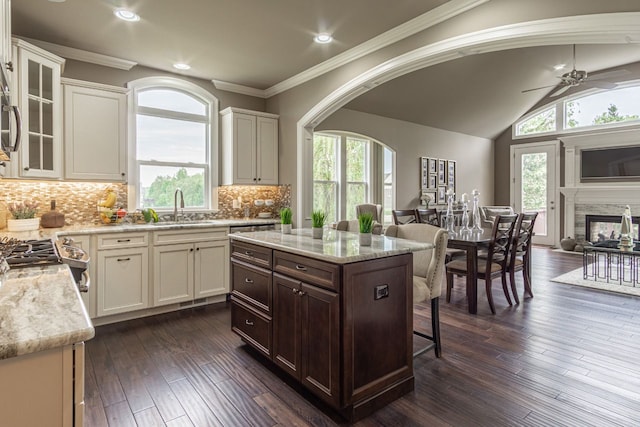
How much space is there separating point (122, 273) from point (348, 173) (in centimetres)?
453

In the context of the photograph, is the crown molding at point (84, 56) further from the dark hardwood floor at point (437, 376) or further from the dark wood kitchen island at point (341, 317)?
the dark wood kitchen island at point (341, 317)

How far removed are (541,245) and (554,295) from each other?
5.01m

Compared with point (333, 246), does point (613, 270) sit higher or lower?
lower

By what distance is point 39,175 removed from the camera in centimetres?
337

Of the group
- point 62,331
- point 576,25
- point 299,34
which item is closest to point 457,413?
point 62,331

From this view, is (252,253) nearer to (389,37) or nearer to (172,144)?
(389,37)

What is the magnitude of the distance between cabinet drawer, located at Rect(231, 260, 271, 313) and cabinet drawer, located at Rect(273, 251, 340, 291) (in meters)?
0.19

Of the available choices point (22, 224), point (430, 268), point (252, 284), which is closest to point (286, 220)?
point (252, 284)

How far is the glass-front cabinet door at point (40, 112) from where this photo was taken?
319 cm

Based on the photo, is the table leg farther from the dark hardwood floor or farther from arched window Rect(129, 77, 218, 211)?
arched window Rect(129, 77, 218, 211)

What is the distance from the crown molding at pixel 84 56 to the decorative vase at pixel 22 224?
181 centimetres

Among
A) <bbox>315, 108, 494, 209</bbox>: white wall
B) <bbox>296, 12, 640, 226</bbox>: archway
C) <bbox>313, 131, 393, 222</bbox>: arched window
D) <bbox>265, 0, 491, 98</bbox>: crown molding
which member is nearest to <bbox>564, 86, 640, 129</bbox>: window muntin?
<bbox>315, 108, 494, 209</bbox>: white wall

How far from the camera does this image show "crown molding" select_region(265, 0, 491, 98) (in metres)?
3.00

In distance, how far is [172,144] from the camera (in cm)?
469
